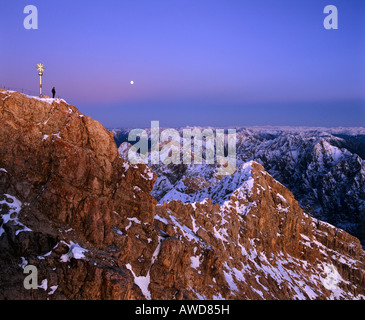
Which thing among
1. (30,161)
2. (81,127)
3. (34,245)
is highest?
(81,127)

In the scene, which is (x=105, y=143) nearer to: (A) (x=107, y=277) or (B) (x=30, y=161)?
(B) (x=30, y=161)

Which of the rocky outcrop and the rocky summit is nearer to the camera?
the rocky outcrop

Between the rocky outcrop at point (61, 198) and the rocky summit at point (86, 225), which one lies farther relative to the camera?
the rocky summit at point (86, 225)

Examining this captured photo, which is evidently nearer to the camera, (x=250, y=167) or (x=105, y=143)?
(x=105, y=143)

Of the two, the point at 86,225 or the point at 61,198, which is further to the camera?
the point at 86,225

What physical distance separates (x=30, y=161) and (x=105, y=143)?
1428 cm

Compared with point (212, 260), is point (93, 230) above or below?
above

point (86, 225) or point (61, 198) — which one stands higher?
point (61, 198)

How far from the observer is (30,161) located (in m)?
58.4
